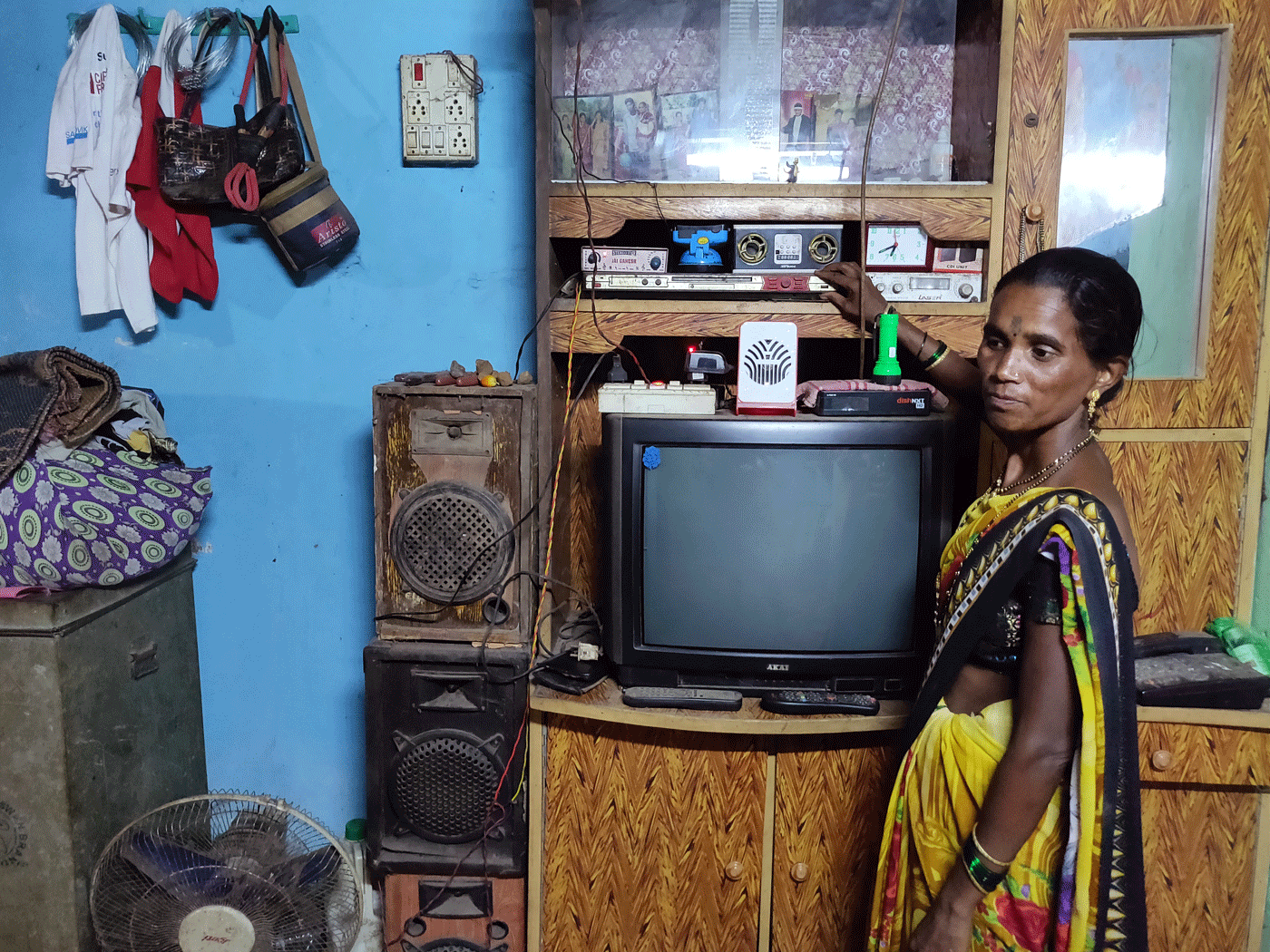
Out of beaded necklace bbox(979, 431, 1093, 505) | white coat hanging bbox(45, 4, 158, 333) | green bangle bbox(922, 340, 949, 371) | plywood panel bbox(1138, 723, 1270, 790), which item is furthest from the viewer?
white coat hanging bbox(45, 4, 158, 333)

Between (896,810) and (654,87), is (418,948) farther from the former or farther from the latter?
(654,87)

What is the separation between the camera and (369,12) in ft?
6.40

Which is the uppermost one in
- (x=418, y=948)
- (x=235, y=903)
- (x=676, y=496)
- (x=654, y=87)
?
(x=654, y=87)

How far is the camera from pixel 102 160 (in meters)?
1.94

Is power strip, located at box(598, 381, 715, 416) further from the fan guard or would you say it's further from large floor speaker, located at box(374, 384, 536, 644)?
the fan guard

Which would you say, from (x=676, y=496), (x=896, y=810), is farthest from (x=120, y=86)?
(x=896, y=810)

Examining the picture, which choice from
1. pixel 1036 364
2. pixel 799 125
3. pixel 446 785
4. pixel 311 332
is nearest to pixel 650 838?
pixel 446 785

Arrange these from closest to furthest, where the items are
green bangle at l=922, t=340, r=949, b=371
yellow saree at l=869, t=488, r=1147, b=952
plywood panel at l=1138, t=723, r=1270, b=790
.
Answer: yellow saree at l=869, t=488, r=1147, b=952 < plywood panel at l=1138, t=723, r=1270, b=790 < green bangle at l=922, t=340, r=949, b=371

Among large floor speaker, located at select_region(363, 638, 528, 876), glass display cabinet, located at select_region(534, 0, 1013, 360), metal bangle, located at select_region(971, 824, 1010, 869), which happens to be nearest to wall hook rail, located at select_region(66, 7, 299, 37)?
glass display cabinet, located at select_region(534, 0, 1013, 360)

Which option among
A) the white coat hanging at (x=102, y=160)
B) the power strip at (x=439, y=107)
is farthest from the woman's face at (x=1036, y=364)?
the white coat hanging at (x=102, y=160)

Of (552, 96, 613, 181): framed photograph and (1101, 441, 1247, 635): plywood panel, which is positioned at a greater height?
(552, 96, 613, 181): framed photograph

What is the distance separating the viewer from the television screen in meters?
1.57

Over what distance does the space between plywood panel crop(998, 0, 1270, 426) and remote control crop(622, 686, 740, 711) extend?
36.5 inches

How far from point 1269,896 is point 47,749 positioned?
2502mm
